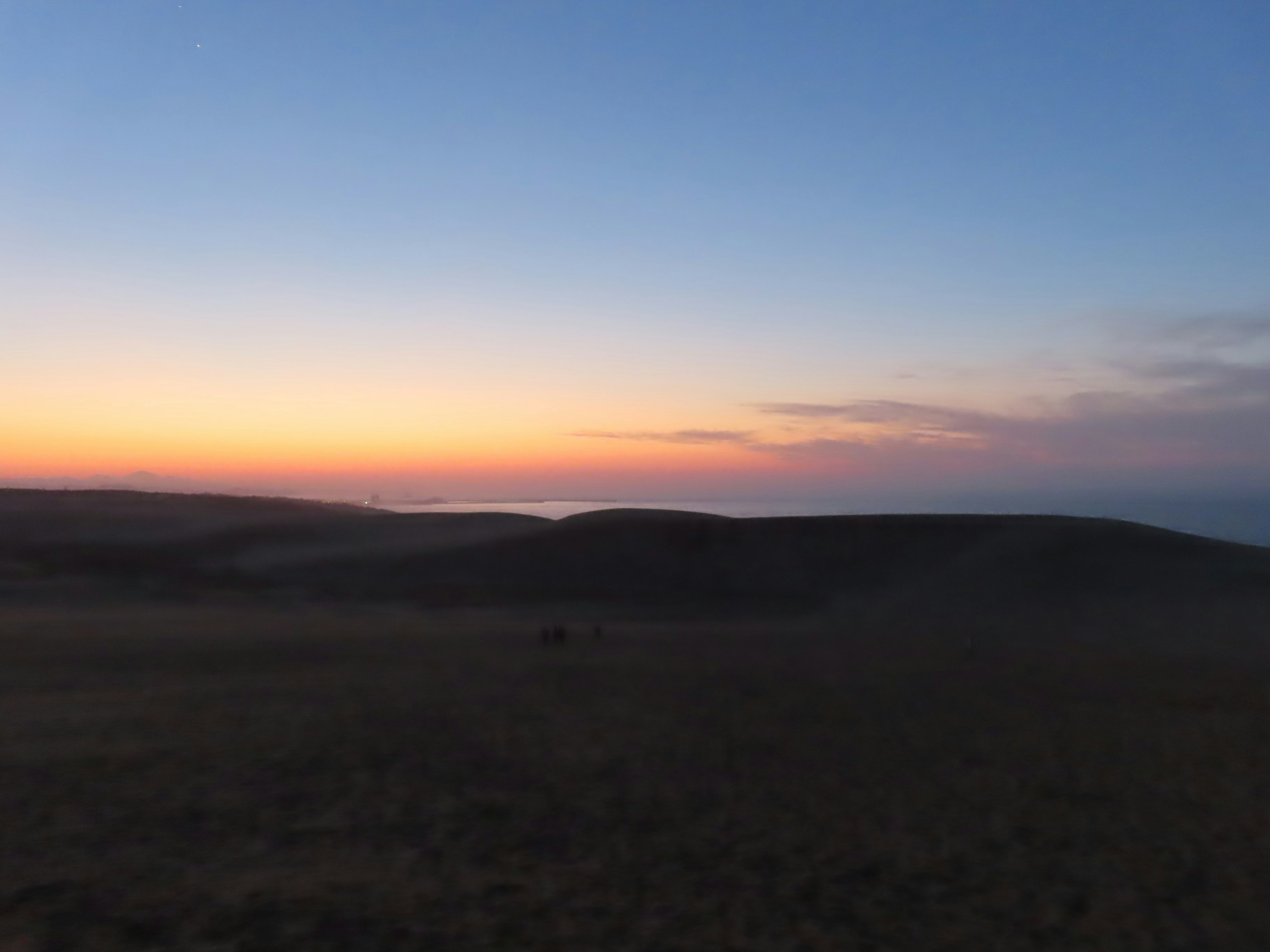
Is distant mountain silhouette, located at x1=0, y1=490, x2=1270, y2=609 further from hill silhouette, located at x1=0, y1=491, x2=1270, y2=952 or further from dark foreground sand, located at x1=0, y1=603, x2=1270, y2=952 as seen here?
dark foreground sand, located at x1=0, y1=603, x2=1270, y2=952

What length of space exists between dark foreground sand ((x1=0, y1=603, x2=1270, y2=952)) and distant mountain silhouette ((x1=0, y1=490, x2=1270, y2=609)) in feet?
35.6

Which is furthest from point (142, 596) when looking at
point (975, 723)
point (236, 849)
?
point (975, 723)

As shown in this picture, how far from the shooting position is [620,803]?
881 cm

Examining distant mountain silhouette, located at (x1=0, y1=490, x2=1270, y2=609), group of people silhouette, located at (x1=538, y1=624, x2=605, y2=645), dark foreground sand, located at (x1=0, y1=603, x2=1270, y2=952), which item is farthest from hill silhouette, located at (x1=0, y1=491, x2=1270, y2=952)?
distant mountain silhouette, located at (x1=0, y1=490, x2=1270, y2=609)

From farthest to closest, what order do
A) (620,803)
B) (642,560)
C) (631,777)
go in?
(642,560) → (631,777) → (620,803)

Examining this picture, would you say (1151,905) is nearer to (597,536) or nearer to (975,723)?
(975,723)

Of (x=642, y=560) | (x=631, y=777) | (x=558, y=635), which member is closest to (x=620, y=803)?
(x=631, y=777)

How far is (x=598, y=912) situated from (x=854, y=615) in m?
18.9

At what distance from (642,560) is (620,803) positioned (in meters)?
23.4

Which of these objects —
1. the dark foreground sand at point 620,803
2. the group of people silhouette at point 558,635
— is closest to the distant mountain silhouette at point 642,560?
the group of people silhouette at point 558,635

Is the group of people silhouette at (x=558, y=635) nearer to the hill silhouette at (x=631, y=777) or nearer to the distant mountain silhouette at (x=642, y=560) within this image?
the hill silhouette at (x=631, y=777)

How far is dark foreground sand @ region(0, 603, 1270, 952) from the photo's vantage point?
633cm

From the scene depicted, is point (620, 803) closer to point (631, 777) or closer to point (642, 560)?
point (631, 777)

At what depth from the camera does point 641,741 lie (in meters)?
11.1
